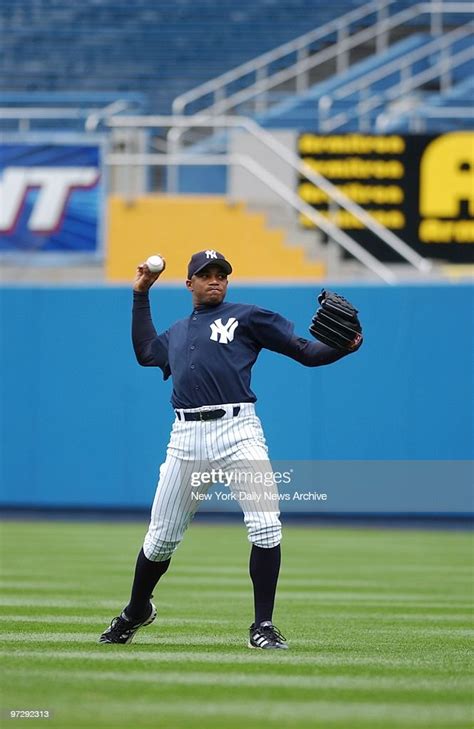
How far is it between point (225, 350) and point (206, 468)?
0.51 m

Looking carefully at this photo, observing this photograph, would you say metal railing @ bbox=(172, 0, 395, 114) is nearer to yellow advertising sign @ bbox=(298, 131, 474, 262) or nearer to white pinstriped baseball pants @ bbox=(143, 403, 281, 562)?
yellow advertising sign @ bbox=(298, 131, 474, 262)

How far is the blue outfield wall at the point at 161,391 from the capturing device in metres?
16.4

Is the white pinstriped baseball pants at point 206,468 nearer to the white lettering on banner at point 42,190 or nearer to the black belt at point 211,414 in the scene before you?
the black belt at point 211,414

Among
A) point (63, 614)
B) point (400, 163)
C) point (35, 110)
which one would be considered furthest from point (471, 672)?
point (35, 110)

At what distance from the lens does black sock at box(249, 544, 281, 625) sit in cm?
612

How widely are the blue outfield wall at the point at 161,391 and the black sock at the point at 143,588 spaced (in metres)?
9.58

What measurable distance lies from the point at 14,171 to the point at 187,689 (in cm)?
1419

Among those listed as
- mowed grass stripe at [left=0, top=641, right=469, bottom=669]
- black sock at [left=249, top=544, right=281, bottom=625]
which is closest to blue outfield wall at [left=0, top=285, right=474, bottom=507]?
black sock at [left=249, top=544, right=281, bottom=625]

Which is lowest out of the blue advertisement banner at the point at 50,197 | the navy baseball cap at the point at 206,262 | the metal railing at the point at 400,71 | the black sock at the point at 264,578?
the black sock at the point at 264,578

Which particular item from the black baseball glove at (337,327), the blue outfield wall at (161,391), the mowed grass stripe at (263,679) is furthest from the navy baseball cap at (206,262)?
the blue outfield wall at (161,391)

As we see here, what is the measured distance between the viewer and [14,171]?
18422mm

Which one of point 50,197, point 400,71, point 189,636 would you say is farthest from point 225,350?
point 400,71

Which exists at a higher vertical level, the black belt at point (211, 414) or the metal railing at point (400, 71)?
the metal railing at point (400, 71)

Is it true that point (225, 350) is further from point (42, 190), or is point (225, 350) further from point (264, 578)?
point (42, 190)
